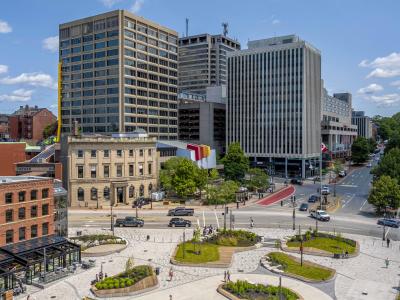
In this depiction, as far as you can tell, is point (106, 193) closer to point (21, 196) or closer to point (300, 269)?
point (21, 196)

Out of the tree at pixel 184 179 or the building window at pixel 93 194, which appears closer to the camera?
the building window at pixel 93 194

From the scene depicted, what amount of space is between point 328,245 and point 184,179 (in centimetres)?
4223

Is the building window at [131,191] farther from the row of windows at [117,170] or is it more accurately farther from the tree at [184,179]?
the tree at [184,179]

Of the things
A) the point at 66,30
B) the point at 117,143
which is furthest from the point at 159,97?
the point at 117,143

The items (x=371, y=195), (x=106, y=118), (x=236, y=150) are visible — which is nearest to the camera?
(x=371, y=195)

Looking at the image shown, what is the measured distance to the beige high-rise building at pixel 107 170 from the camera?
88.2 m

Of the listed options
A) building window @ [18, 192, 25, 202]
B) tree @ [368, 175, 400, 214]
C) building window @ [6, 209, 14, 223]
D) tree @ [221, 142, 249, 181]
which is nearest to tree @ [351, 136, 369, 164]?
tree @ [221, 142, 249, 181]

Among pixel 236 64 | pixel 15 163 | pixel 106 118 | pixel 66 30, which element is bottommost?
pixel 15 163

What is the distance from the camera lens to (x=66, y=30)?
146750mm

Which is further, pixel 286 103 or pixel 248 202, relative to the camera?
pixel 286 103

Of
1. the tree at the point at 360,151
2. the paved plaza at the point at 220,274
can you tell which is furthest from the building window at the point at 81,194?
the tree at the point at 360,151

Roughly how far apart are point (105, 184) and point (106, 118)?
164 ft

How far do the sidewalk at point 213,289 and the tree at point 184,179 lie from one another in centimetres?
4693

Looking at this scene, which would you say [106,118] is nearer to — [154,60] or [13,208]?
[154,60]
